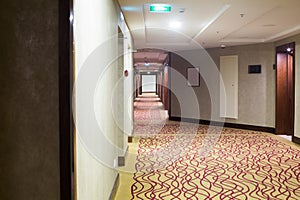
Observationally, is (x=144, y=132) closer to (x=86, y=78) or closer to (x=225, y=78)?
(x=225, y=78)

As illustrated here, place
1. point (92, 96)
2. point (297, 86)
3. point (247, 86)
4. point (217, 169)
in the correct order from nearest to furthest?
point (92, 96), point (217, 169), point (297, 86), point (247, 86)

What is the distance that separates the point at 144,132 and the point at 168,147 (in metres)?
2.23

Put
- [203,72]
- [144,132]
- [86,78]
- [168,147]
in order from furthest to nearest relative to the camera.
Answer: [203,72]
[144,132]
[168,147]
[86,78]

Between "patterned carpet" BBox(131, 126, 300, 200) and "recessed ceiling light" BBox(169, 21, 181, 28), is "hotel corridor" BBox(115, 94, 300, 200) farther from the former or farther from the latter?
"recessed ceiling light" BBox(169, 21, 181, 28)

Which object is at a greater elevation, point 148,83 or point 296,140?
point 148,83

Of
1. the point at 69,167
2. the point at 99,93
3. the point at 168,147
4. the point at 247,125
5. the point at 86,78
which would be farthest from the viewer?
the point at 247,125

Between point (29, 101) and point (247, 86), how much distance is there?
907cm

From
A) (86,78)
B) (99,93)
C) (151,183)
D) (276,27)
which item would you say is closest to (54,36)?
(86,78)

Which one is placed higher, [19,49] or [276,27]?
[276,27]

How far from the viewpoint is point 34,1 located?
1.85 metres

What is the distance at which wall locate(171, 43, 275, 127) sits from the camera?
9.53m

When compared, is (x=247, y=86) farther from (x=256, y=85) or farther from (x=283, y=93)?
(x=283, y=93)

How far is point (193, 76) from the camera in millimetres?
11867

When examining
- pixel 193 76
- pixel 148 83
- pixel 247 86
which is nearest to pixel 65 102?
pixel 247 86
